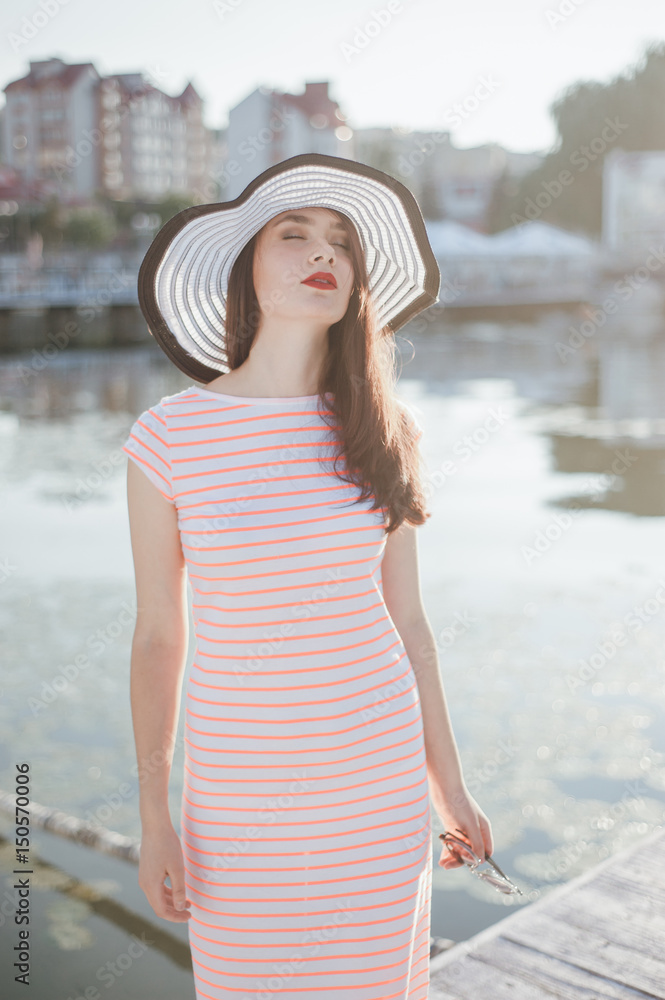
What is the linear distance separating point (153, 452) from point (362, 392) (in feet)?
Answer: 1.18

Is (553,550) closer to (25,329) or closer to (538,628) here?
(538,628)

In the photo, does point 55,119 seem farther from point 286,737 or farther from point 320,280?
point 286,737

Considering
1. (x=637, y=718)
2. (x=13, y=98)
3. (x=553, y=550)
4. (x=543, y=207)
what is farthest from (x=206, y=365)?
(x=13, y=98)

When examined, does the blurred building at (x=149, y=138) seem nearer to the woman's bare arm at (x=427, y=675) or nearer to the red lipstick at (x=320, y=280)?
the red lipstick at (x=320, y=280)

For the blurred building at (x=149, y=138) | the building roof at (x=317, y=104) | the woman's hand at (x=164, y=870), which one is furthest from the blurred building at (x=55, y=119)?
the woman's hand at (x=164, y=870)

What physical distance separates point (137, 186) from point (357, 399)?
7132 centimetres

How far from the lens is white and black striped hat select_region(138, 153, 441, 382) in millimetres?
1534

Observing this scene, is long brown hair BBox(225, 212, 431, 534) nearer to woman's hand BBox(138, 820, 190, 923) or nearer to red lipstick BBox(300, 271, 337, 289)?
red lipstick BBox(300, 271, 337, 289)

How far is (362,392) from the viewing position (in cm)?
158

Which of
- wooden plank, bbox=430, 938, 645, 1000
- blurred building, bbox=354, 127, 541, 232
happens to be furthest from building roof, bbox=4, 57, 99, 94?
wooden plank, bbox=430, 938, 645, 1000

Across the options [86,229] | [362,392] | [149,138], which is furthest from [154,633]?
[149,138]

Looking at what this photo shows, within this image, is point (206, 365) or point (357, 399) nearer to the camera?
point (357, 399)

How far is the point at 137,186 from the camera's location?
68.2 m

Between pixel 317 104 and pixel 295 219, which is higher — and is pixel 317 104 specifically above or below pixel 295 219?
above
